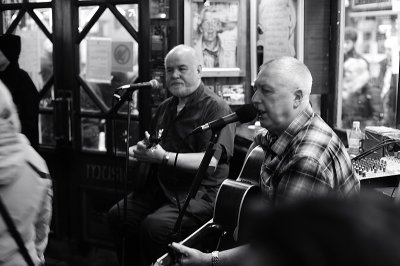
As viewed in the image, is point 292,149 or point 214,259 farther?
point 214,259

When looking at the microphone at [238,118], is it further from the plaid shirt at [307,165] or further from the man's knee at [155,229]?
the man's knee at [155,229]

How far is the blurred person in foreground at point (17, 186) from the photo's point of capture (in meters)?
1.79

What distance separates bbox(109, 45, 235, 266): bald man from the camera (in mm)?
3346

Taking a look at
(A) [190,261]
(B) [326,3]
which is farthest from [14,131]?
(B) [326,3]

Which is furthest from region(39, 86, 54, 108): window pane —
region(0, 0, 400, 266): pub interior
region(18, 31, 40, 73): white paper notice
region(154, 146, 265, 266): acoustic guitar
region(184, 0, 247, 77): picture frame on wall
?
region(154, 146, 265, 266): acoustic guitar

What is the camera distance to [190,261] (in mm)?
2461

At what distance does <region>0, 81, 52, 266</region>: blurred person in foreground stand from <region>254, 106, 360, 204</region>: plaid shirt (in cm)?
88

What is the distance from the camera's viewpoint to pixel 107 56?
4.53m

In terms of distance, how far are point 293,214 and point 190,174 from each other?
2904 millimetres

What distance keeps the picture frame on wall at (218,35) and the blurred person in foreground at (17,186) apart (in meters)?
2.48

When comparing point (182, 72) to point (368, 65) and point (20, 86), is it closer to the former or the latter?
point (20, 86)

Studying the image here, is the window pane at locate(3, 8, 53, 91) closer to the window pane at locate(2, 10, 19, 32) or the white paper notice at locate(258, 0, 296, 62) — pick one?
the window pane at locate(2, 10, 19, 32)

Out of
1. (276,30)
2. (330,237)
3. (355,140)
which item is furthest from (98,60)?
(330,237)

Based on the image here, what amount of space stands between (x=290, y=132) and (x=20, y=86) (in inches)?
106
